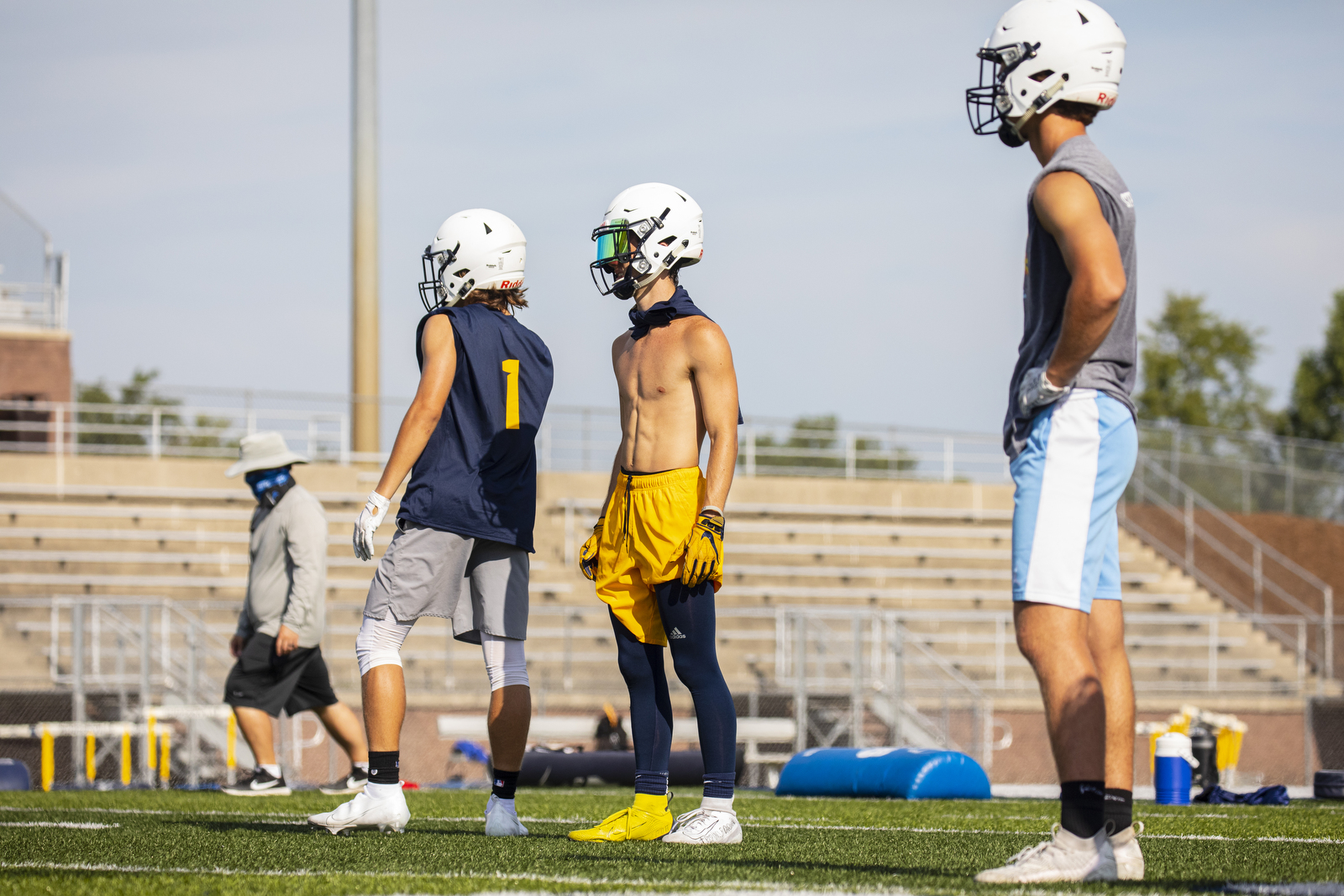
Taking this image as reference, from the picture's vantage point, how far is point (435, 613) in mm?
5090

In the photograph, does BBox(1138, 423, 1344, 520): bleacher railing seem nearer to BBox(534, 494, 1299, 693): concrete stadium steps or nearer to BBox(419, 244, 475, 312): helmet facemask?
BBox(534, 494, 1299, 693): concrete stadium steps

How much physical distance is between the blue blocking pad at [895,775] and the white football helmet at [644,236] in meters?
4.02

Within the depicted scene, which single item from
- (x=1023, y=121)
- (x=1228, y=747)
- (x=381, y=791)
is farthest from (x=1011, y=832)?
(x=1228, y=747)

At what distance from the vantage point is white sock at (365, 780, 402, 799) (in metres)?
4.85

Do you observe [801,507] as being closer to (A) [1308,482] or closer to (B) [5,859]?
(A) [1308,482]

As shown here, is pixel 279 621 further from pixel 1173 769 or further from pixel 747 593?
pixel 747 593

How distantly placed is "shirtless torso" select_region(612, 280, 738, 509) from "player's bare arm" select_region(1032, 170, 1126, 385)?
1.48 m

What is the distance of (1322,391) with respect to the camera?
40.7m

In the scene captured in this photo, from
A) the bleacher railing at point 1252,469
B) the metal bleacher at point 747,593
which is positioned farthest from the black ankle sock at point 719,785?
the bleacher railing at point 1252,469

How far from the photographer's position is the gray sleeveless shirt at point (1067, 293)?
11.4ft

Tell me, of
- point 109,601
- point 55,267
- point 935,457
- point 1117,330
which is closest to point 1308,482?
point 935,457

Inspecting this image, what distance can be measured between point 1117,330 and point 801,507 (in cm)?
1916

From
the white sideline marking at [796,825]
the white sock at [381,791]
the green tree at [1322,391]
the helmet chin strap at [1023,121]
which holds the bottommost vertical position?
the white sideline marking at [796,825]

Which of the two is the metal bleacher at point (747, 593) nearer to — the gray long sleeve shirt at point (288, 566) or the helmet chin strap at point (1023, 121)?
the gray long sleeve shirt at point (288, 566)
